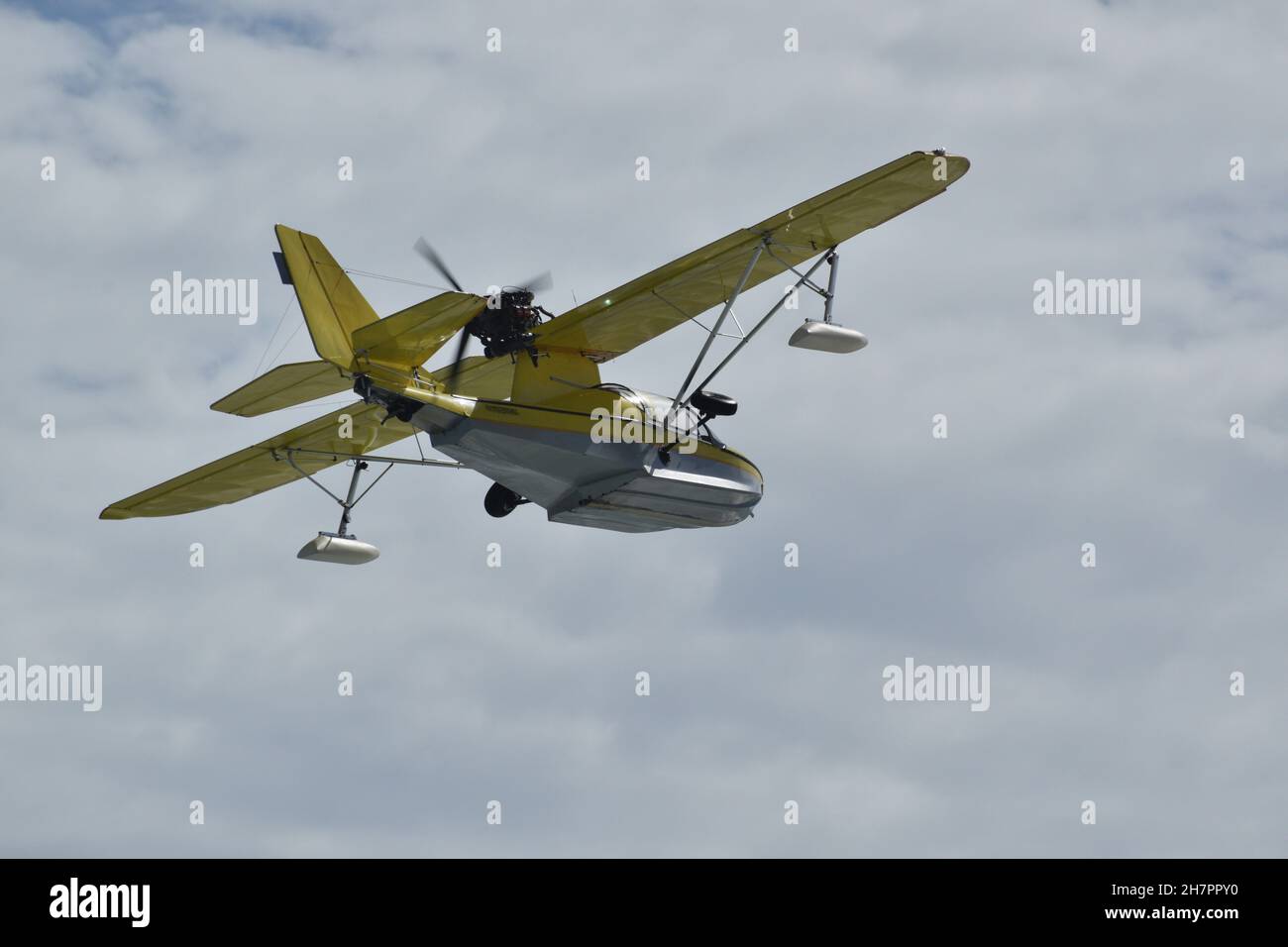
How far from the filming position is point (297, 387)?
36.9 metres

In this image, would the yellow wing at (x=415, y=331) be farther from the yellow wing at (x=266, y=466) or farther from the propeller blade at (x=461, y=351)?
the yellow wing at (x=266, y=466)

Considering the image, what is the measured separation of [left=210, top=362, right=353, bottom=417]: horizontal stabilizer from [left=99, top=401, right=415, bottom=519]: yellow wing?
189 cm

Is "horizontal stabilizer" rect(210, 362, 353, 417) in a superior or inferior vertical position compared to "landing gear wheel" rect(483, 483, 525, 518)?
superior

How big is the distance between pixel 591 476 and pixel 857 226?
6.35 metres

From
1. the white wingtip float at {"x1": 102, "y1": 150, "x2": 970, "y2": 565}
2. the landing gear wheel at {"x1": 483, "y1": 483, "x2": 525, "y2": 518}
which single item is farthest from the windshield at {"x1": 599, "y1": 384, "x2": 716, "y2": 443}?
the landing gear wheel at {"x1": 483, "y1": 483, "x2": 525, "y2": 518}

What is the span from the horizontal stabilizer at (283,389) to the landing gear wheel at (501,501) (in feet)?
11.3

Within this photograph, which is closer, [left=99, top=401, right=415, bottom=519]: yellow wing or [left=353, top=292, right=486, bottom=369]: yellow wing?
[left=353, top=292, right=486, bottom=369]: yellow wing

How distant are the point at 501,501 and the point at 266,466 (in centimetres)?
579

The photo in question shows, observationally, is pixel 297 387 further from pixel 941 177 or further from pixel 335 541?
pixel 941 177

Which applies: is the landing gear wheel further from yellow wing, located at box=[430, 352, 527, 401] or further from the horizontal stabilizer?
the horizontal stabilizer

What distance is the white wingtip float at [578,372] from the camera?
33906 millimetres

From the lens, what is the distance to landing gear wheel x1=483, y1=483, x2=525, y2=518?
38000 millimetres
